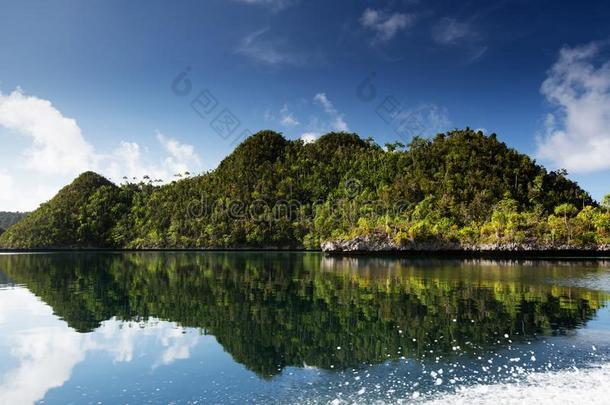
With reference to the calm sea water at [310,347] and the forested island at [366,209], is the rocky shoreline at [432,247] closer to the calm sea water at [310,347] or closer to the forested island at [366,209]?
the forested island at [366,209]

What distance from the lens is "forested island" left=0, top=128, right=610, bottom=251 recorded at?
95.1 metres

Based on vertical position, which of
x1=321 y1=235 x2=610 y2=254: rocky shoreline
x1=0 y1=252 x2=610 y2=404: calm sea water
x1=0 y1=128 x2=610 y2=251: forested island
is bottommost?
x1=0 y1=252 x2=610 y2=404: calm sea water

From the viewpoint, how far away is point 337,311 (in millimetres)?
25594

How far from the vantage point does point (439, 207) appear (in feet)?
385

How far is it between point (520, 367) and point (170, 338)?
13640 mm

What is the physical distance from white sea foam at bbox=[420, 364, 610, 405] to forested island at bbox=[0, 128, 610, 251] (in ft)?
260

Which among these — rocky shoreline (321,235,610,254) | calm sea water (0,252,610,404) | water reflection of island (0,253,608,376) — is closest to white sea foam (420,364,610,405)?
calm sea water (0,252,610,404)

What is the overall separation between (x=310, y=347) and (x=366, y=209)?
11983 centimetres

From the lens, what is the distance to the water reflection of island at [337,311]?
1755 cm

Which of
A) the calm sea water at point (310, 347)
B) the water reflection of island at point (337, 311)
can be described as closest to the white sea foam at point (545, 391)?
the calm sea water at point (310, 347)

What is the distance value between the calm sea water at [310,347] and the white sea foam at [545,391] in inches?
2.0

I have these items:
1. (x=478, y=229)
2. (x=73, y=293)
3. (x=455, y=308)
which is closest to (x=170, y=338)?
(x=455, y=308)

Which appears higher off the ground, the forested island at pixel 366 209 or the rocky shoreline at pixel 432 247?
the forested island at pixel 366 209

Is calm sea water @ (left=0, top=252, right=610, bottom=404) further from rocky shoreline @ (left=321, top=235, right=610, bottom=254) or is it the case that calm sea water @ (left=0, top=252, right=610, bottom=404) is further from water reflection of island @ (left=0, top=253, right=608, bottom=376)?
rocky shoreline @ (left=321, top=235, right=610, bottom=254)
